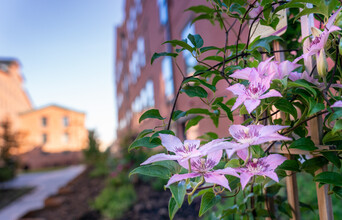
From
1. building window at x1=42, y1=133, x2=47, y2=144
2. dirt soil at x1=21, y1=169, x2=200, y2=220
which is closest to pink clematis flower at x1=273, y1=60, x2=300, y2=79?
dirt soil at x1=21, y1=169, x2=200, y2=220

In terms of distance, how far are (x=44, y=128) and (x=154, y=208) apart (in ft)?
67.7

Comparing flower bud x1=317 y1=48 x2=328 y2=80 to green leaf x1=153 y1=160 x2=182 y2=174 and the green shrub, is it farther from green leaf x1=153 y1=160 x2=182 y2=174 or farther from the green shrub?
the green shrub

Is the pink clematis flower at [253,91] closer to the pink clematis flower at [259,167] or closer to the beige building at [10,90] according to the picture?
the pink clematis flower at [259,167]

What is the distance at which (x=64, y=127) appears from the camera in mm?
21812

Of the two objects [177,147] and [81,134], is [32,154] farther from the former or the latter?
[177,147]

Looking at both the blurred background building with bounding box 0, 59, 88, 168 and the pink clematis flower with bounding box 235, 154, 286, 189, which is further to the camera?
the blurred background building with bounding box 0, 59, 88, 168

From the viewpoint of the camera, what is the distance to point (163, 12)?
537 centimetres

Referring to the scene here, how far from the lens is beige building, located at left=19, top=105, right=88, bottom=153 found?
20.7 meters

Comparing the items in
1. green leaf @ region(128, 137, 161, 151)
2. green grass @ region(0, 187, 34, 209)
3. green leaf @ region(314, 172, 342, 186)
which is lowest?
green grass @ region(0, 187, 34, 209)

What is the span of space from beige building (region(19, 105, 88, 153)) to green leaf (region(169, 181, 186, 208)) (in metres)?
21.3

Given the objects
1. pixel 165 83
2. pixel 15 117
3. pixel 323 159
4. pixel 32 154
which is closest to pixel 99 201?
pixel 165 83

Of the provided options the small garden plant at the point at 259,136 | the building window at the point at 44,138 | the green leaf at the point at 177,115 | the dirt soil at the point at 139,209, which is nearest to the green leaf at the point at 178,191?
the small garden plant at the point at 259,136

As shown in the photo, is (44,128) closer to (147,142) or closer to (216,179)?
(147,142)

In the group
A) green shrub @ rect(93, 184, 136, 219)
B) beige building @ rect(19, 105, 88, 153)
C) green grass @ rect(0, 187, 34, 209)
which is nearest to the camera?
green shrub @ rect(93, 184, 136, 219)
